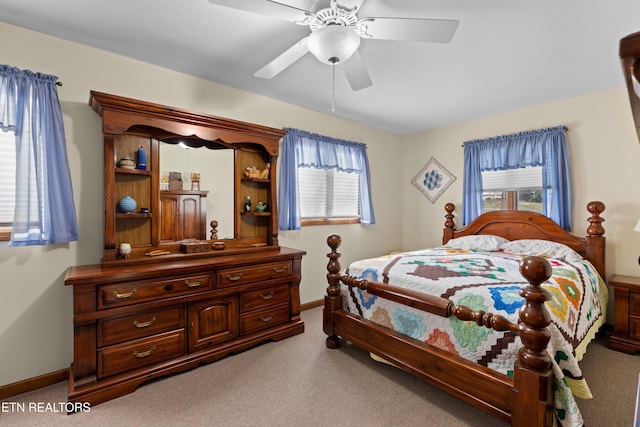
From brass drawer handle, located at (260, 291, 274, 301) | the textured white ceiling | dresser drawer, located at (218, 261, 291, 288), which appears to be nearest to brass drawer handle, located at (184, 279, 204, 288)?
dresser drawer, located at (218, 261, 291, 288)

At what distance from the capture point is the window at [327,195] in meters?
3.85

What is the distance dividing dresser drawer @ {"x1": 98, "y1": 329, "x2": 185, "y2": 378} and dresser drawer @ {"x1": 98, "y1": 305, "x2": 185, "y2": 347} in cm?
4

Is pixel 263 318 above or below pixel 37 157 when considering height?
below

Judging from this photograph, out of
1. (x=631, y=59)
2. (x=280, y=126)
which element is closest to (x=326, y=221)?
(x=280, y=126)

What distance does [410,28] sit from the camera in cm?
167

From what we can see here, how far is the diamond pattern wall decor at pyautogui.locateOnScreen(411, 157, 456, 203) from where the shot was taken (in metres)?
4.50

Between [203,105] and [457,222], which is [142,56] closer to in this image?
[203,105]

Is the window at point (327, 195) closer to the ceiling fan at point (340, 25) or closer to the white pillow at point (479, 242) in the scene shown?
the white pillow at point (479, 242)

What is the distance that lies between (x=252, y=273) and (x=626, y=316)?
3.38 m

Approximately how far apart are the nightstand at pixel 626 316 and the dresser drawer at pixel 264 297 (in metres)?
3.04

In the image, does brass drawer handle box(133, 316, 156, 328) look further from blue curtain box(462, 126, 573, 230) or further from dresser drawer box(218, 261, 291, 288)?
blue curtain box(462, 126, 573, 230)

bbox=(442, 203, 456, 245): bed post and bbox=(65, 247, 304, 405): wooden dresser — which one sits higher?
bbox=(442, 203, 456, 245): bed post

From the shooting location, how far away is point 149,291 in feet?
7.27

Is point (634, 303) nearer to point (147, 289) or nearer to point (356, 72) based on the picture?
point (356, 72)
